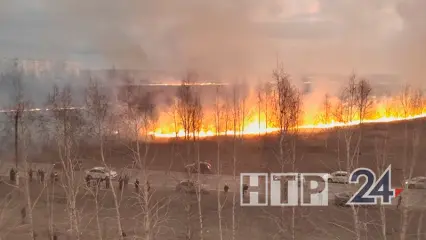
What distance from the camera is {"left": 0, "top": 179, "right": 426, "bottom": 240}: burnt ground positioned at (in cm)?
547

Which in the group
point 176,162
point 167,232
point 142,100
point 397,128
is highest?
point 142,100

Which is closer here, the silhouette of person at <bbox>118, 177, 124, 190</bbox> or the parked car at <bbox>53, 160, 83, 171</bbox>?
the parked car at <bbox>53, 160, 83, 171</bbox>

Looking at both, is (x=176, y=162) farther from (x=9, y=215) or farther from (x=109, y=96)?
(x=9, y=215)

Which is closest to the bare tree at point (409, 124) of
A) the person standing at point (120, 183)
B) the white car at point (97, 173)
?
the person standing at point (120, 183)

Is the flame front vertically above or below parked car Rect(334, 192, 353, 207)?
above

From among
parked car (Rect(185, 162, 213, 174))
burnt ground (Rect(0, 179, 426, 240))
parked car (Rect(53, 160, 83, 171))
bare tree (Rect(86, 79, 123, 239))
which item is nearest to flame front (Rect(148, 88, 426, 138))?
parked car (Rect(185, 162, 213, 174))

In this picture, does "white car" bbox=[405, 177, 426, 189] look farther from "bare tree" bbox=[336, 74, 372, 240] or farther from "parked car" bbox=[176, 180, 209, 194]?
"parked car" bbox=[176, 180, 209, 194]

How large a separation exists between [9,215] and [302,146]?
4.28 m

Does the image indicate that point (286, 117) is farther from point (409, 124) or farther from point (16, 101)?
point (16, 101)

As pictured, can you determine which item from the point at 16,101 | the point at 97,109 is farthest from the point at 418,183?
the point at 16,101

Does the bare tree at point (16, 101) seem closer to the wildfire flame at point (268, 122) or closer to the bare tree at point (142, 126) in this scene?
the bare tree at point (142, 126)

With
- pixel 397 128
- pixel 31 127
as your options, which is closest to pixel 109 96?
pixel 31 127

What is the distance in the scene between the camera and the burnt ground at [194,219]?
215 inches

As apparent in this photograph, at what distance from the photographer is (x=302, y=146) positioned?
270 inches
